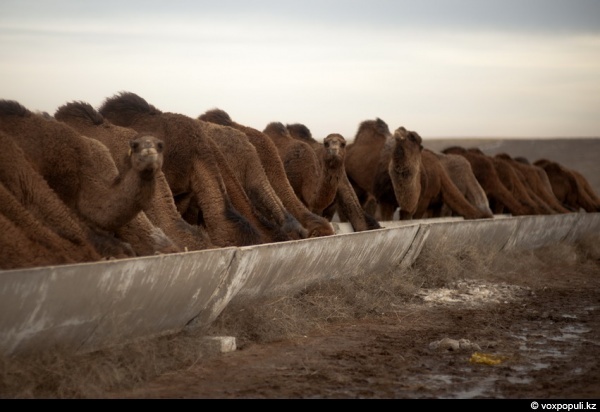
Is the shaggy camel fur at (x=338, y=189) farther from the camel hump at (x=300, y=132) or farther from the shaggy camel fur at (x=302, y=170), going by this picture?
the camel hump at (x=300, y=132)

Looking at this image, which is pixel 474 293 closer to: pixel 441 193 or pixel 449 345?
pixel 449 345

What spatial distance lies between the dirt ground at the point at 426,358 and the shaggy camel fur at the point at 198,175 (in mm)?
1541

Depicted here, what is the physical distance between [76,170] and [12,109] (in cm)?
88

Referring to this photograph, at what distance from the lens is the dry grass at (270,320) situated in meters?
6.52

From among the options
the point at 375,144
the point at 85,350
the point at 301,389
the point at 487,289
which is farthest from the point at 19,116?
the point at 375,144

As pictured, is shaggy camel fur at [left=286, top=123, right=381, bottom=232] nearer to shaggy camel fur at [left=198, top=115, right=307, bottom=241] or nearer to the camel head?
the camel head

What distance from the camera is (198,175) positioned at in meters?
11.1

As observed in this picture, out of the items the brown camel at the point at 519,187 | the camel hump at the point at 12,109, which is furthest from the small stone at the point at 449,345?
the brown camel at the point at 519,187

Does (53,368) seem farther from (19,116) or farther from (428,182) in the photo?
(428,182)

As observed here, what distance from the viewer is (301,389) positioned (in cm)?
700

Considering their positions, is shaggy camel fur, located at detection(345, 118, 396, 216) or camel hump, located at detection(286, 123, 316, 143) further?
shaggy camel fur, located at detection(345, 118, 396, 216)

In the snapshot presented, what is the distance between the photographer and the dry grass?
652 centimetres

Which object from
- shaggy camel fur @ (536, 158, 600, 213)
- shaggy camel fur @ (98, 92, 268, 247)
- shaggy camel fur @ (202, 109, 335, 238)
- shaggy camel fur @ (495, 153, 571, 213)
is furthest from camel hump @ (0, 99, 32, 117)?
shaggy camel fur @ (536, 158, 600, 213)

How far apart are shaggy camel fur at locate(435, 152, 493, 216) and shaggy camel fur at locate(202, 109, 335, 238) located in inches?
272
